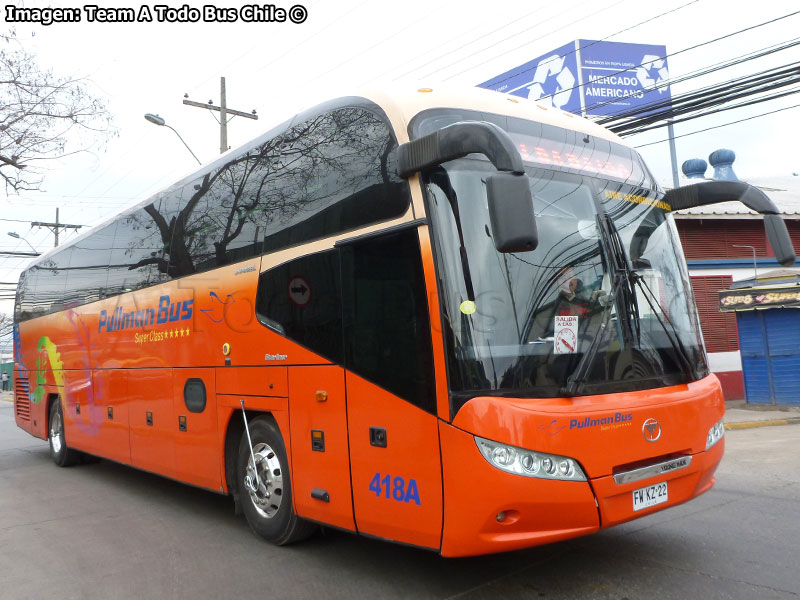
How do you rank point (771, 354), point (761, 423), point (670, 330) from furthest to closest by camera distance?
point (771, 354) → point (761, 423) → point (670, 330)

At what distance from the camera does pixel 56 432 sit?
11469mm

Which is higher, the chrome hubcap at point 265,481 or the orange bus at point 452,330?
the orange bus at point 452,330

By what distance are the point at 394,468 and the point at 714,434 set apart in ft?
7.55

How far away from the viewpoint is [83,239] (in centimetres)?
1045

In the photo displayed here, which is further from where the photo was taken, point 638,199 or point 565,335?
point 638,199

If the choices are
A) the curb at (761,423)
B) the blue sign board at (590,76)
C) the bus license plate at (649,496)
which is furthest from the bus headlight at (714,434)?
the blue sign board at (590,76)

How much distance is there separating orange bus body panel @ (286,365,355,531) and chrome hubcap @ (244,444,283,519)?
1.32ft

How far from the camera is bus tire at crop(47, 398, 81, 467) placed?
436 inches

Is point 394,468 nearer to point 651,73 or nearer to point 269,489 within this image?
point 269,489

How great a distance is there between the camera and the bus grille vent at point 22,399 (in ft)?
42.4

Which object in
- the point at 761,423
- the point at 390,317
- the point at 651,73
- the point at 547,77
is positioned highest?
the point at 651,73

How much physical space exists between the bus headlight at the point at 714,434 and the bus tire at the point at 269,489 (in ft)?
10.1

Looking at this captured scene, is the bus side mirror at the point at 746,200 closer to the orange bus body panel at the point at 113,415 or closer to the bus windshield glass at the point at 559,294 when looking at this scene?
the bus windshield glass at the point at 559,294

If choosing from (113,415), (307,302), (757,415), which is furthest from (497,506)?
(757,415)
